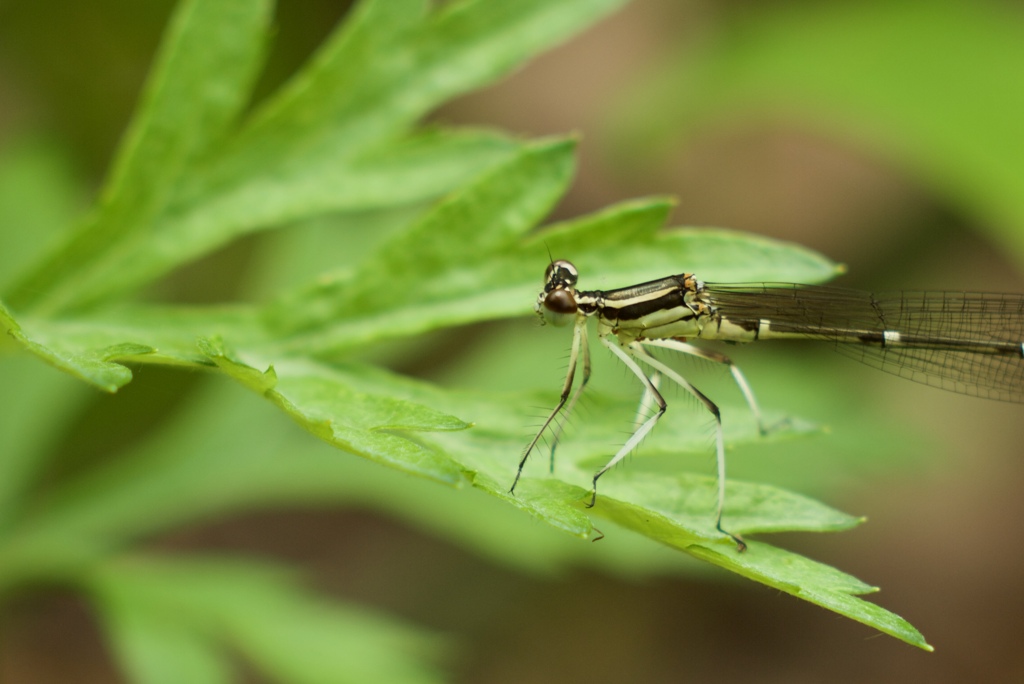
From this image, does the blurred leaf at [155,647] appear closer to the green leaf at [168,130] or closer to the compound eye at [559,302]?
the green leaf at [168,130]

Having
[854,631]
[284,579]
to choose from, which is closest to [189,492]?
[284,579]

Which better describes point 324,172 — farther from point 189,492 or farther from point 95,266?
point 189,492

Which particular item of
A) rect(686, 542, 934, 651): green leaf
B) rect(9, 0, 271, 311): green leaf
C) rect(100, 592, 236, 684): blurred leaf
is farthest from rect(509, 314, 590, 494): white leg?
rect(100, 592, 236, 684): blurred leaf

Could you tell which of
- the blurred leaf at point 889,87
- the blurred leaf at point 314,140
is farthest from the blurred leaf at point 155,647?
the blurred leaf at point 889,87

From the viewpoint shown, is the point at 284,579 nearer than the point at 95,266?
No

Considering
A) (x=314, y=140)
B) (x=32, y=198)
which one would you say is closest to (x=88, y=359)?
(x=314, y=140)

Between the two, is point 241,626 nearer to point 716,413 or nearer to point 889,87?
point 716,413

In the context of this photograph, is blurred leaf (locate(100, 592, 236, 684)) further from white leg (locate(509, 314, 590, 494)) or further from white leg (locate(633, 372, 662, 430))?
white leg (locate(633, 372, 662, 430))
